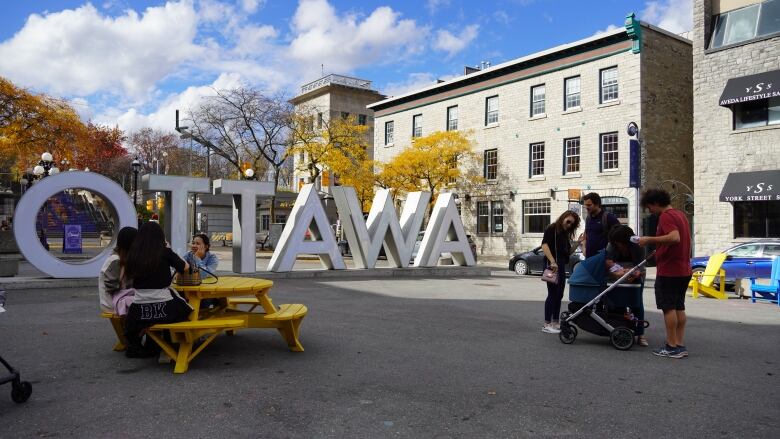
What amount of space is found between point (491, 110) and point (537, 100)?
10.7 ft

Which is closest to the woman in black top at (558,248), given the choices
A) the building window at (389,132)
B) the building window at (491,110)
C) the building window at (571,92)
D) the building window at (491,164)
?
the building window at (571,92)

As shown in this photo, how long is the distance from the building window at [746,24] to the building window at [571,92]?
6626mm

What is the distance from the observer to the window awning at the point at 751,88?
21141 millimetres

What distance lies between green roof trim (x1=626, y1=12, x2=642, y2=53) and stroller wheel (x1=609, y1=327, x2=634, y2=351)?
23.3 metres

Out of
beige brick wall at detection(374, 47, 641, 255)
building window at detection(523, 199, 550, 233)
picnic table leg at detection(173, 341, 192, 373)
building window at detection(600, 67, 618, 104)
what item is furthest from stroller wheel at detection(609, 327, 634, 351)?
building window at detection(523, 199, 550, 233)

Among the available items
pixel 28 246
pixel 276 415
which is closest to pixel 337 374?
pixel 276 415

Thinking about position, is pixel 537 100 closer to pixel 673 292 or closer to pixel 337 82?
pixel 673 292

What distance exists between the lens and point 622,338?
6.82 m

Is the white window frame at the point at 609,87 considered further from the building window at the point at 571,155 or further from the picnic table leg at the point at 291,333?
the picnic table leg at the point at 291,333

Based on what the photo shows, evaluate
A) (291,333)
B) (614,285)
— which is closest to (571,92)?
(614,285)

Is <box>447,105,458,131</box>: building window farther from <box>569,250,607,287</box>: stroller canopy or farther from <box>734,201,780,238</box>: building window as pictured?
<box>569,250,607,287</box>: stroller canopy

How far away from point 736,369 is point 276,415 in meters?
4.81

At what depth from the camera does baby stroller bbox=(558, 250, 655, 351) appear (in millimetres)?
6926

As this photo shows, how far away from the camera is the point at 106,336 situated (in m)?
7.12
